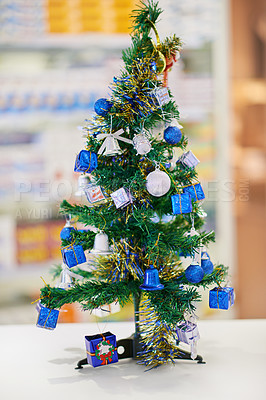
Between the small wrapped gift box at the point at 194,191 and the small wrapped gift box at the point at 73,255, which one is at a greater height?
the small wrapped gift box at the point at 194,191

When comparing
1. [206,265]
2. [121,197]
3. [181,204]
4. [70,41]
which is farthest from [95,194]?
[70,41]

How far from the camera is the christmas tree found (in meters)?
0.90

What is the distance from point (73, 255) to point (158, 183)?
23cm

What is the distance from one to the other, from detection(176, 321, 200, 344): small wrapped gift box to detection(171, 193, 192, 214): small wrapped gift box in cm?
24

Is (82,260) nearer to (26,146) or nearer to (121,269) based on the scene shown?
(121,269)

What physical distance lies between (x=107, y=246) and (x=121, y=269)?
0.07 metres

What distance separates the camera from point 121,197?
0.88 meters

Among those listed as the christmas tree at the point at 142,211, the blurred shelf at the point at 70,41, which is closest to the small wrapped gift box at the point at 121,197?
the christmas tree at the point at 142,211

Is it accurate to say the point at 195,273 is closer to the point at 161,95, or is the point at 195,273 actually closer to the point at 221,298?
the point at 221,298

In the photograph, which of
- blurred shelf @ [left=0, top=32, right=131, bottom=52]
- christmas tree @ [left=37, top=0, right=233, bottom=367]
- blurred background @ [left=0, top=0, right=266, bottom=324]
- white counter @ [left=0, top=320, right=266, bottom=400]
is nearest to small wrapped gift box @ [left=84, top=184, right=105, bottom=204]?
christmas tree @ [left=37, top=0, right=233, bottom=367]

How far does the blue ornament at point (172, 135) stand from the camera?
91 centimetres

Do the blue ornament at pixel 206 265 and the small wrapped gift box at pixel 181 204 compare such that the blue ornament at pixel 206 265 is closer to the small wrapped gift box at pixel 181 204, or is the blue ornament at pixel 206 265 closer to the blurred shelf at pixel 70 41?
the small wrapped gift box at pixel 181 204

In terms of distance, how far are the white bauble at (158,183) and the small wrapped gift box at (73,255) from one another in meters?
0.19

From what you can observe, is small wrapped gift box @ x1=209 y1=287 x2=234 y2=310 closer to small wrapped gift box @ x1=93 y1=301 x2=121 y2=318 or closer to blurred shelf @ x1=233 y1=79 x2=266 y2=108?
small wrapped gift box @ x1=93 y1=301 x2=121 y2=318
